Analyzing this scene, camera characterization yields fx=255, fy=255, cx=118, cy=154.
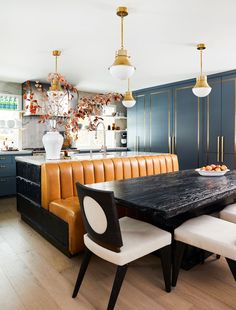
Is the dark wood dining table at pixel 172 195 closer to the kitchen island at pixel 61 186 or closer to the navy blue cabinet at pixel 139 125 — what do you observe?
the kitchen island at pixel 61 186

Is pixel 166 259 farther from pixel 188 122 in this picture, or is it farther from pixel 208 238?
pixel 188 122

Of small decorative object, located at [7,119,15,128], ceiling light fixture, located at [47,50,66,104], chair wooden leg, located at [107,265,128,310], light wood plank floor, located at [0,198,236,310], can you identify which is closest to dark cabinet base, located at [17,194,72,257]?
light wood plank floor, located at [0,198,236,310]

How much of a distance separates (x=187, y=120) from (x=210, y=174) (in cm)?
281

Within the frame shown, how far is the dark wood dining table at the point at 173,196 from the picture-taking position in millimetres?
1571

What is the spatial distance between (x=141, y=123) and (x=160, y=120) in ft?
2.03

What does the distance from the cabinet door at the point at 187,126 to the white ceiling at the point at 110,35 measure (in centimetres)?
65

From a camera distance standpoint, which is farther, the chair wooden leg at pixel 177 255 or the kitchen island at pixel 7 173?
the kitchen island at pixel 7 173

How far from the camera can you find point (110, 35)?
2943mm

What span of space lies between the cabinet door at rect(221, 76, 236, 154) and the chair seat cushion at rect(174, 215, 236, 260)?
2995 millimetres

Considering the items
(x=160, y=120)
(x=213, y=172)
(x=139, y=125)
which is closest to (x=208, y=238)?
(x=213, y=172)

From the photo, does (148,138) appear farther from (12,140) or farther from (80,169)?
(80,169)

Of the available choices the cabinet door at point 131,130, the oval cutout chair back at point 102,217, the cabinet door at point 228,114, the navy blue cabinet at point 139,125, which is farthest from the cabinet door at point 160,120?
the oval cutout chair back at point 102,217

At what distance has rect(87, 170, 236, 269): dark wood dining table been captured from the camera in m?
1.57

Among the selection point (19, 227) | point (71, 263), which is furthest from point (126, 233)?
point (19, 227)
